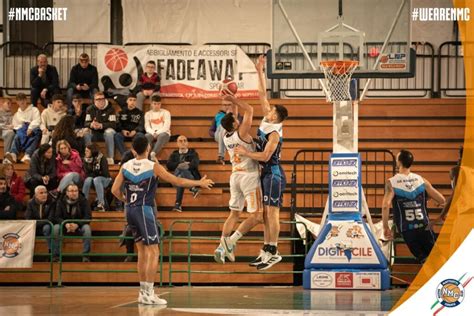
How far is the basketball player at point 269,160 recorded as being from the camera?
13477mm

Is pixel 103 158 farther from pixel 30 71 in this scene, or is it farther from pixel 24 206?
pixel 30 71

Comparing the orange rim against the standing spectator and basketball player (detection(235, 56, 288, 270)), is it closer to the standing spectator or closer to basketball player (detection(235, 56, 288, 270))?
basketball player (detection(235, 56, 288, 270))

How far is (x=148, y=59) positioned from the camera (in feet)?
71.5

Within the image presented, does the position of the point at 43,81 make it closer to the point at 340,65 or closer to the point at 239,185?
the point at 340,65

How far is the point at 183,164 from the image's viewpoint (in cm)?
1881

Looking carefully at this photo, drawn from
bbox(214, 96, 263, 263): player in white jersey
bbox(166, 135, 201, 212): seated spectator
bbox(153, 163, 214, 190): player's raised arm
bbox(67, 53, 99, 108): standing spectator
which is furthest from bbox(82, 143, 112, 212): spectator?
bbox(214, 96, 263, 263): player in white jersey

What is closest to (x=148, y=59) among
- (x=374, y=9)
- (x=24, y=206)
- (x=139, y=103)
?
(x=139, y=103)

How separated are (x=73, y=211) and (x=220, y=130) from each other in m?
3.39

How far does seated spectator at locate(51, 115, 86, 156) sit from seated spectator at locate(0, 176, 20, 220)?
1340mm

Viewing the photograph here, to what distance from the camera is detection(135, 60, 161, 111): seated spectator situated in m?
20.9

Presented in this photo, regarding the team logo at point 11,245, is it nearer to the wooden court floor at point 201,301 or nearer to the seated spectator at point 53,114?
the wooden court floor at point 201,301

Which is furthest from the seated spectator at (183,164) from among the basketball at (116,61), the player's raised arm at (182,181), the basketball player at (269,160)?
the basketball player at (269,160)

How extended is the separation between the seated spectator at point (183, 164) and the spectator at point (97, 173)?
1.17m

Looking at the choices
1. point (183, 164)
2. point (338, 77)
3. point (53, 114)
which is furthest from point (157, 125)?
point (338, 77)
